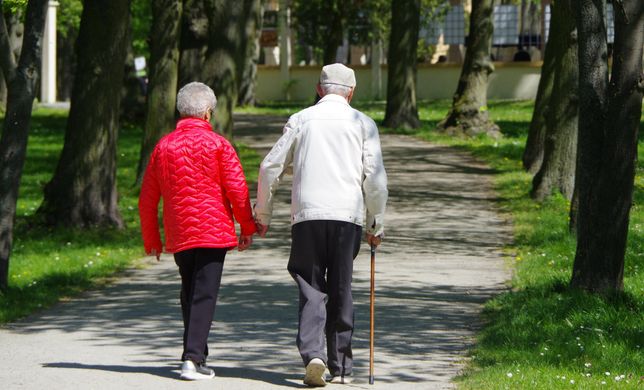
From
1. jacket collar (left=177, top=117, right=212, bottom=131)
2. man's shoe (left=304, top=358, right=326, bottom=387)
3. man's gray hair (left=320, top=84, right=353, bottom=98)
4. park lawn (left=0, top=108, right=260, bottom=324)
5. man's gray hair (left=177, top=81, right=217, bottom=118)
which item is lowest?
park lawn (left=0, top=108, right=260, bottom=324)

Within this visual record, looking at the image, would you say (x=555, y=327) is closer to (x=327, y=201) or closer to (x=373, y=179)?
(x=373, y=179)

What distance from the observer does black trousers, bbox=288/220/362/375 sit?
7.68 metres

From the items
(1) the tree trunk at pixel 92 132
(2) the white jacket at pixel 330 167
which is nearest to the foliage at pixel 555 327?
(2) the white jacket at pixel 330 167

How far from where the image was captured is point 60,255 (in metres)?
13.9

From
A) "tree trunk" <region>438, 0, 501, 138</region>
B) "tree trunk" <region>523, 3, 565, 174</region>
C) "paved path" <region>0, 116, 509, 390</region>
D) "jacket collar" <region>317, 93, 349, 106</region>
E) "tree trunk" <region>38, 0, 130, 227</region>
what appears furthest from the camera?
"tree trunk" <region>438, 0, 501, 138</region>

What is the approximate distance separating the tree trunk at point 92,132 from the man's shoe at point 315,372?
8.19m

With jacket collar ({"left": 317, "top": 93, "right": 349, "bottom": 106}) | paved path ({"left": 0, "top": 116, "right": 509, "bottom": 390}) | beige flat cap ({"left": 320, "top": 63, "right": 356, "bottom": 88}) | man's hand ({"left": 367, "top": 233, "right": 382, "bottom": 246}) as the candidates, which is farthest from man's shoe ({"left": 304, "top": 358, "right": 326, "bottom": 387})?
beige flat cap ({"left": 320, "top": 63, "right": 356, "bottom": 88})

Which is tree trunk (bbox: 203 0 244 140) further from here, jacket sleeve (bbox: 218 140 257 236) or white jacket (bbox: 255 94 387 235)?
white jacket (bbox: 255 94 387 235)

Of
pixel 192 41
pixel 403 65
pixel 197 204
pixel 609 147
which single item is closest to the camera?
pixel 197 204

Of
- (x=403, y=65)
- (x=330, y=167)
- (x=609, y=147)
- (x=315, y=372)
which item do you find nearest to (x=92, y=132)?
(x=609, y=147)

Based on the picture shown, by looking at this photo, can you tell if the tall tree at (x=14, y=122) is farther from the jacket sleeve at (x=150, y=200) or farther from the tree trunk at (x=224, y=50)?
the tree trunk at (x=224, y=50)

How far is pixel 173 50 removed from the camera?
22.4m

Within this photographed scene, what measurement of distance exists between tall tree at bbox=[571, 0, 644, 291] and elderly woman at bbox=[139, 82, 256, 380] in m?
3.50

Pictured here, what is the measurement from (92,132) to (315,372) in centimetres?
846
